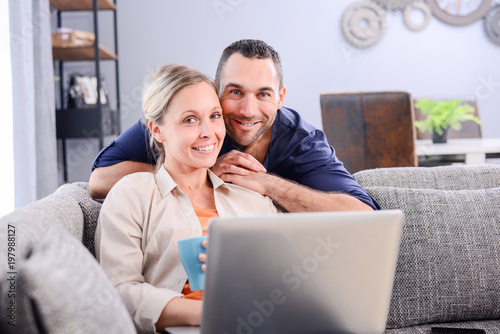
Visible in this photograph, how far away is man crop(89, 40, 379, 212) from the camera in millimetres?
1476

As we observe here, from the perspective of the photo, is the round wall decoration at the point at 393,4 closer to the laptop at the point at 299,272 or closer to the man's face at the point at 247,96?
the man's face at the point at 247,96

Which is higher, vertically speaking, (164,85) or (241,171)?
(164,85)

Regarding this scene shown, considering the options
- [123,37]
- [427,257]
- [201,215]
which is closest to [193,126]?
[201,215]

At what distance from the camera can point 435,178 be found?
1.72m

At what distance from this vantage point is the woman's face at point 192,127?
4.29 feet

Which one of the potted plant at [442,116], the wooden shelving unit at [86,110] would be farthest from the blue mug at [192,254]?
the wooden shelving unit at [86,110]

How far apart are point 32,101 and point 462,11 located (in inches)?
140

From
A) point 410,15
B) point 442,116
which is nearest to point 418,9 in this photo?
point 410,15

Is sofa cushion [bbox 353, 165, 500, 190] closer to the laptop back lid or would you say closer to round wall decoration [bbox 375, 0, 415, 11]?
the laptop back lid

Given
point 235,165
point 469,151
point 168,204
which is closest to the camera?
point 168,204

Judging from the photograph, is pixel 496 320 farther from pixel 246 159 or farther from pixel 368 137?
pixel 368 137

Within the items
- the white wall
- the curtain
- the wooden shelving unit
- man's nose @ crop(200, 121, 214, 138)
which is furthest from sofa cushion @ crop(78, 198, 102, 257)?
the white wall

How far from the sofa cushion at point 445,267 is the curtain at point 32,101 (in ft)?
6.94

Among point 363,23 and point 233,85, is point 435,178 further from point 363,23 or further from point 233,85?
point 363,23
